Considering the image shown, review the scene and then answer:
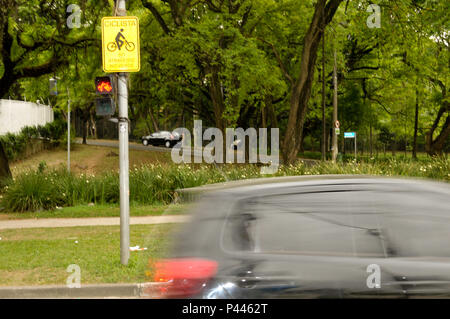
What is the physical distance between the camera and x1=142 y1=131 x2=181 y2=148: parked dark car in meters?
49.6

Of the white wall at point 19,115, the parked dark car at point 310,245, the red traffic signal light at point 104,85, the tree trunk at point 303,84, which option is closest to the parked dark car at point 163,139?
the white wall at point 19,115

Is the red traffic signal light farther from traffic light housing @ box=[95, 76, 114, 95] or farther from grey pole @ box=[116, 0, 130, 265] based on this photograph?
grey pole @ box=[116, 0, 130, 265]

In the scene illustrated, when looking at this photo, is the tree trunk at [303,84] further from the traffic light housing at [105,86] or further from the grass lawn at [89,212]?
the traffic light housing at [105,86]

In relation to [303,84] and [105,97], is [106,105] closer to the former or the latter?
[105,97]

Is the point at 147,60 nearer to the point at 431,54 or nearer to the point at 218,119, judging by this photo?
the point at 218,119

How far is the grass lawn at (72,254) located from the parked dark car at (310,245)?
1.86 meters

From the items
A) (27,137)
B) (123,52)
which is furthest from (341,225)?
(27,137)

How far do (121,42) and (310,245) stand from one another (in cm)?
510

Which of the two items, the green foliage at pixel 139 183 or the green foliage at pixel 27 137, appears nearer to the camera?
the green foliage at pixel 139 183

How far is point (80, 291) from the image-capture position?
682 cm

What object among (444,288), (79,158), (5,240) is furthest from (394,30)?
(79,158)

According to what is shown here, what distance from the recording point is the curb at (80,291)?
22.2 ft

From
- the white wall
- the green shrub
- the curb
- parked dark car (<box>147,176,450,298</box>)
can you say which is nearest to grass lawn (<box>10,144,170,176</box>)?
the white wall

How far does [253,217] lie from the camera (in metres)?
3.91
